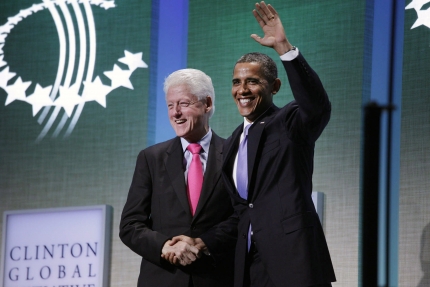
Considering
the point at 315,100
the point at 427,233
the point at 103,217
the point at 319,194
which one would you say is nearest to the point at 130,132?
the point at 103,217

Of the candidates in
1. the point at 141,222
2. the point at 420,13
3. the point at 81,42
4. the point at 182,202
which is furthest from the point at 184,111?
the point at 81,42

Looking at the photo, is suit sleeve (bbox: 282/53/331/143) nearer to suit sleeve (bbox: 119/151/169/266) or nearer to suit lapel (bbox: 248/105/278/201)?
suit lapel (bbox: 248/105/278/201)

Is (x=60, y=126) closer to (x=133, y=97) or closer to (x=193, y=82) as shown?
(x=133, y=97)

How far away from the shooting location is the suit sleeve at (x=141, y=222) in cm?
277

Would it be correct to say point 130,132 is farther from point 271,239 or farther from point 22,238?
point 271,239

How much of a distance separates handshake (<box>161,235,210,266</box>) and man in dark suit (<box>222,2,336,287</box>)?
9.0 inches

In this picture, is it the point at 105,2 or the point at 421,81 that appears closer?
the point at 421,81

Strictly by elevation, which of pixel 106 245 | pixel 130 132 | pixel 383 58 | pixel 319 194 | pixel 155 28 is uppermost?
pixel 155 28

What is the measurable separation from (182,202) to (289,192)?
596 millimetres

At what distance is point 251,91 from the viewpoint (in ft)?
8.57

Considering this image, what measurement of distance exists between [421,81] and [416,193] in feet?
1.71

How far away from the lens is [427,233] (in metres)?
3.24

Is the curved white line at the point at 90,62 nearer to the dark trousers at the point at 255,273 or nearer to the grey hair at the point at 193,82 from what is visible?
the grey hair at the point at 193,82

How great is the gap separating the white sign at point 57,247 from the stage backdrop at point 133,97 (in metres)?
0.08
